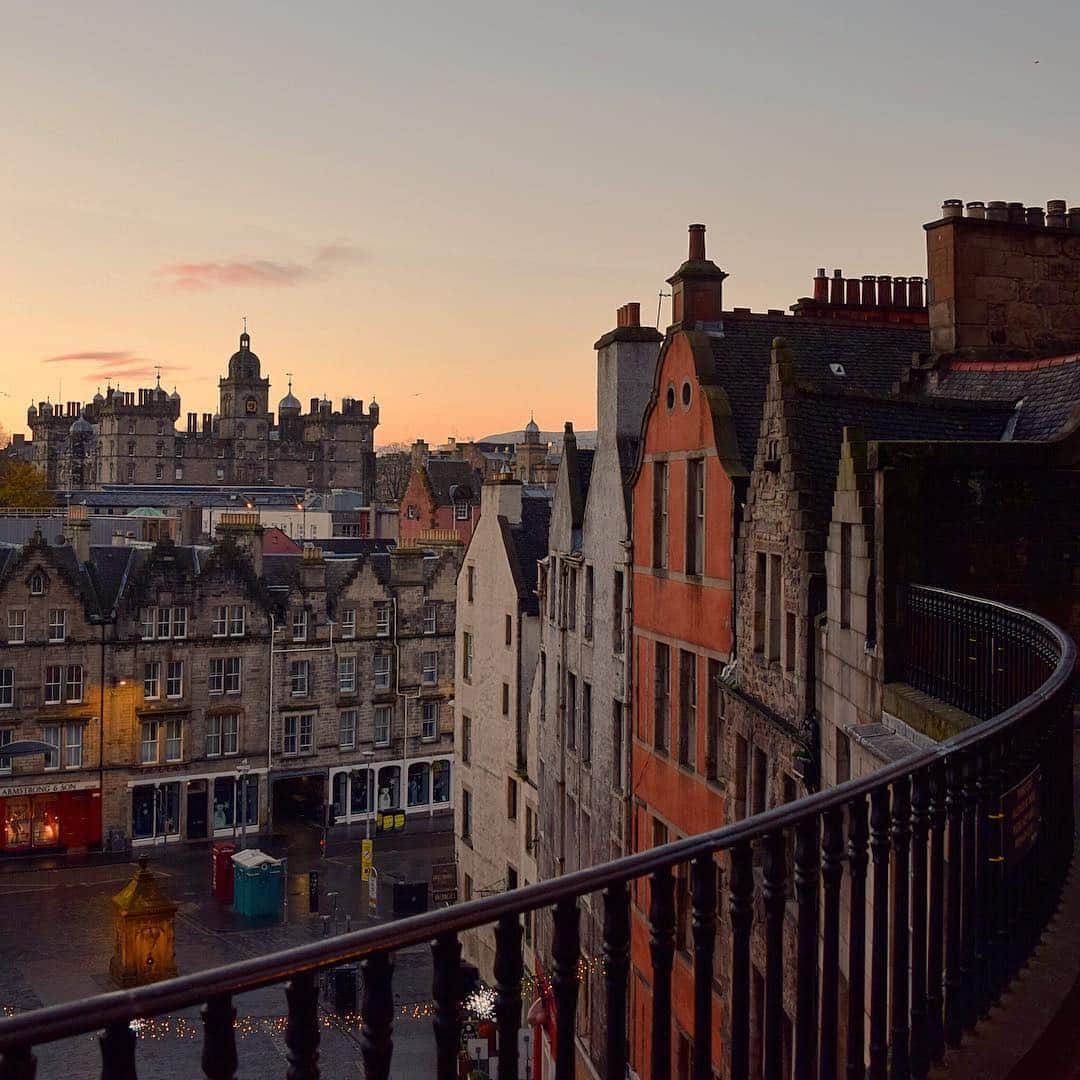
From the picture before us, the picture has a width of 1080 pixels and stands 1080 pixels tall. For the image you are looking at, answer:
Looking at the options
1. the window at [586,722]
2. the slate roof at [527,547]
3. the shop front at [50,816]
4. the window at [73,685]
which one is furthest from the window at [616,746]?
the window at [73,685]

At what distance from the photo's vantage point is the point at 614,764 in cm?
2478

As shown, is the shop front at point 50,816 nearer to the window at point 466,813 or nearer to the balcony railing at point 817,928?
the window at point 466,813

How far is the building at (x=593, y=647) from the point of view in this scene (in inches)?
960

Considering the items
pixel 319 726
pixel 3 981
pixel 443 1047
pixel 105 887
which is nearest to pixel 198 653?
pixel 319 726

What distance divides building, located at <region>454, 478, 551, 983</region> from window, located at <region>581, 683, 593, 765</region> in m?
6.43

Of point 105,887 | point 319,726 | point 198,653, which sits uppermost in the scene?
point 198,653

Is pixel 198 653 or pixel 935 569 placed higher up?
pixel 935 569

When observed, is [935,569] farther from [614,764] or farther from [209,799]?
[209,799]

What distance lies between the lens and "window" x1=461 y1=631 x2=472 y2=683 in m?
41.0

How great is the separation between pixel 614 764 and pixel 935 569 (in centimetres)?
1334

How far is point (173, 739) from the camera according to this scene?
5325 cm

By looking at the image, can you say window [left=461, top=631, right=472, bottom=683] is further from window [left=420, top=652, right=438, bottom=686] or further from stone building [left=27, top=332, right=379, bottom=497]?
stone building [left=27, top=332, right=379, bottom=497]

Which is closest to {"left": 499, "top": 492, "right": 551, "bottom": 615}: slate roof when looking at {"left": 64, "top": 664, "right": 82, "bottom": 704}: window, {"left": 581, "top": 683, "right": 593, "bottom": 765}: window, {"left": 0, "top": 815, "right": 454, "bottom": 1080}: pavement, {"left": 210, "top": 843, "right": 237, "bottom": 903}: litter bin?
{"left": 581, "top": 683, "right": 593, "bottom": 765}: window

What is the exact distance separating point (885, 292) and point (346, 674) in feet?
119
